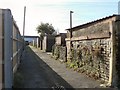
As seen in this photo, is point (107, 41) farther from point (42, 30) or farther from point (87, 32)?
point (42, 30)

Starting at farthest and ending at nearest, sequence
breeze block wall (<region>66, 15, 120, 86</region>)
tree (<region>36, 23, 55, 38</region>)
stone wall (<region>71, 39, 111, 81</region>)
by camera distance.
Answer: tree (<region>36, 23, 55, 38</region>) → stone wall (<region>71, 39, 111, 81</region>) → breeze block wall (<region>66, 15, 120, 86</region>)

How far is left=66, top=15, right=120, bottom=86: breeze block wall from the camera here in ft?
37.0

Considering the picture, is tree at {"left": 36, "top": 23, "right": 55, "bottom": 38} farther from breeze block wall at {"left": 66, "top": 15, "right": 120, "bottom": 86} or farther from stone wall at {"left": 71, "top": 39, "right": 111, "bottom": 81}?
stone wall at {"left": 71, "top": 39, "right": 111, "bottom": 81}

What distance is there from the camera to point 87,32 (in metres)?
16.3

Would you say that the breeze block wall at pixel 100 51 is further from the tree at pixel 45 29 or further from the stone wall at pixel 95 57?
the tree at pixel 45 29

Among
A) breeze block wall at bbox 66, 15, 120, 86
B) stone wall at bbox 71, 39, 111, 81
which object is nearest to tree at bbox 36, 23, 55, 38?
breeze block wall at bbox 66, 15, 120, 86

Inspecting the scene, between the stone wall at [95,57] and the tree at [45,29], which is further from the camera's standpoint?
the tree at [45,29]

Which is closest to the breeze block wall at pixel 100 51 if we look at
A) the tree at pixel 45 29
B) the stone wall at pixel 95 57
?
the stone wall at pixel 95 57

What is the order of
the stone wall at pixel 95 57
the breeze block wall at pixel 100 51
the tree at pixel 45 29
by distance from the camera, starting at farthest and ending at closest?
the tree at pixel 45 29
the stone wall at pixel 95 57
the breeze block wall at pixel 100 51

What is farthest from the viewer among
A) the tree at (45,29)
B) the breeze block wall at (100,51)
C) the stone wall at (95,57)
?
the tree at (45,29)

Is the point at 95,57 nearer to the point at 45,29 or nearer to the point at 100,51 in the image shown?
the point at 100,51

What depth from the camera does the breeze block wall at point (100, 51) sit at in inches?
444

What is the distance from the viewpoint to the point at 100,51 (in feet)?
41.9

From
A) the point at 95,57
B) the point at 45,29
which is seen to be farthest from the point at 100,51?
the point at 45,29
